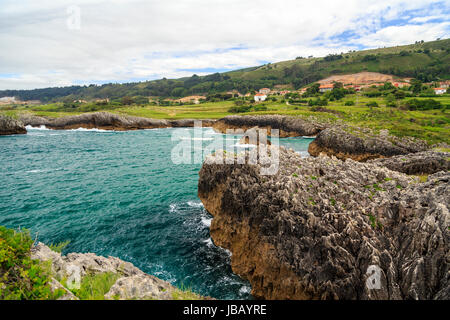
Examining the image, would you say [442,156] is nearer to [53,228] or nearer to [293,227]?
[293,227]

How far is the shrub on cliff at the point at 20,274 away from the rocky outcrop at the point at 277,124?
2461 inches

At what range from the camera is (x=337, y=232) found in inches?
440

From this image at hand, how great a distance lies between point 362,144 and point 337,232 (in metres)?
31.4

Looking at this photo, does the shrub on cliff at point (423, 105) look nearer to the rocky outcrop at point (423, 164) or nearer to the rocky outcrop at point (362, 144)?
the rocky outcrop at point (362, 144)

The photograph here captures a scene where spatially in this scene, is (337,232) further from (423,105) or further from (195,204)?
(423,105)

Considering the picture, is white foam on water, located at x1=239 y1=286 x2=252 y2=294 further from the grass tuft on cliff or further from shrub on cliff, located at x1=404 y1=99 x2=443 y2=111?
shrub on cliff, located at x1=404 y1=99 x2=443 y2=111

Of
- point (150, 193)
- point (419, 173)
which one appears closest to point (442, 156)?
point (419, 173)

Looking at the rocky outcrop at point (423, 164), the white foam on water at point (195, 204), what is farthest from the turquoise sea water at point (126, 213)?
the rocky outcrop at point (423, 164)

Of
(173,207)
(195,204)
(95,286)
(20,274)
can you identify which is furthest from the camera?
(195,204)

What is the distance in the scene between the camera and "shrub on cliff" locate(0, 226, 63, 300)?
17.8 ft

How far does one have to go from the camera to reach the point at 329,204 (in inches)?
490

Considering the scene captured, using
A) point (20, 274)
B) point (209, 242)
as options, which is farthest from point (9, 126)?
point (20, 274)

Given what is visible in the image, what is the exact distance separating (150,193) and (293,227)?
61.1ft

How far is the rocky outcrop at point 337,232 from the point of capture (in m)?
9.18
